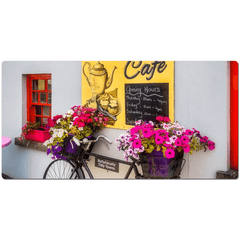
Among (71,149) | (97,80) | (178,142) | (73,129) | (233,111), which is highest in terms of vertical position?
(97,80)

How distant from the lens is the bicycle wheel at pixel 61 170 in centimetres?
362

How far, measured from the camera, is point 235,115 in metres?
3.06

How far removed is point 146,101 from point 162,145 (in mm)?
481

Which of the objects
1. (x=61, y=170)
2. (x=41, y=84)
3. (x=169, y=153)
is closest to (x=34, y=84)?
(x=41, y=84)

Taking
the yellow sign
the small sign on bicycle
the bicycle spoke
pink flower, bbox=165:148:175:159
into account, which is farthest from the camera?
the bicycle spoke

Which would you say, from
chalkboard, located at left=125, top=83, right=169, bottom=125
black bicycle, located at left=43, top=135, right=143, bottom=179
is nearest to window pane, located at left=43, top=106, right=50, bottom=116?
black bicycle, located at left=43, top=135, right=143, bottom=179

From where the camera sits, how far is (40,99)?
3.73 metres

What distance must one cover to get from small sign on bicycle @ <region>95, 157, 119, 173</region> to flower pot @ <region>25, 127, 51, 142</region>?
64 cm

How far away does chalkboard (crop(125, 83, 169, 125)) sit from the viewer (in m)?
3.22

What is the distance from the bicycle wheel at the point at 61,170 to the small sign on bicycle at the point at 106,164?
0.73 feet

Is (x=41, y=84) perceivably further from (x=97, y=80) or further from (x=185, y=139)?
(x=185, y=139)

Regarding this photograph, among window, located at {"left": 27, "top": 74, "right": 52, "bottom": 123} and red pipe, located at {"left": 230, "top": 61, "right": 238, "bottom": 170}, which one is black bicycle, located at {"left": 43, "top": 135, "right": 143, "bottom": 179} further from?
red pipe, located at {"left": 230, "top": 61, "right": 238, "bottom": 170}

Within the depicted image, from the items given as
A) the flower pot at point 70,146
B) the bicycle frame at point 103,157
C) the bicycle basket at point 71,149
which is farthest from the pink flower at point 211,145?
the flower pot at point 70,146
